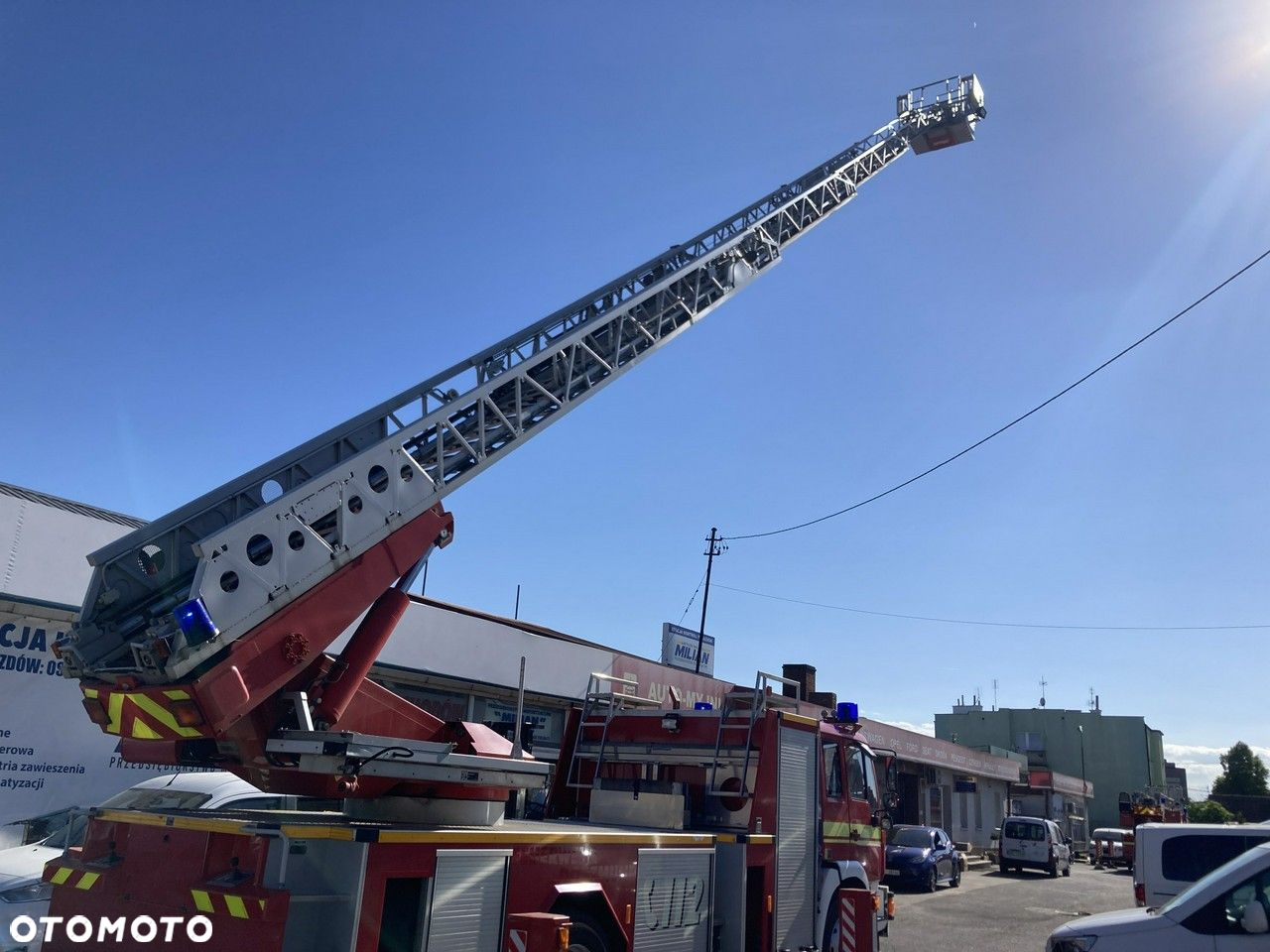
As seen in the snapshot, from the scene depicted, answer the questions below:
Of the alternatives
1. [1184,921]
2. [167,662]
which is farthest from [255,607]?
[1184,921]

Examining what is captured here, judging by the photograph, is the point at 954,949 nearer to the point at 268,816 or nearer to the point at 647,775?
the point at 647,775

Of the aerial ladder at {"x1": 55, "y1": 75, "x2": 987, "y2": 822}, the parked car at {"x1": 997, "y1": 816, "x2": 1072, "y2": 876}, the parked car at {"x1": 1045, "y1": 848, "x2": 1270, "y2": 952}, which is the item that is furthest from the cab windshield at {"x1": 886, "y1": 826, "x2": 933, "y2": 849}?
the aerial ladder at {"x1": 55, "y1": 75, "x2": 987, "y2": 822}

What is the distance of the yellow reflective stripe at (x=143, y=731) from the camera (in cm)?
596

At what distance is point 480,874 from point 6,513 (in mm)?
10221

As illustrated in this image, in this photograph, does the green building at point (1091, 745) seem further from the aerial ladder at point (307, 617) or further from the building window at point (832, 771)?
the aerial ladder at point (307, 617)

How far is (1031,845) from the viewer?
1187 inches

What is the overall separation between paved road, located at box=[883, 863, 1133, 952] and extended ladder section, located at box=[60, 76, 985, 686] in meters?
10.4

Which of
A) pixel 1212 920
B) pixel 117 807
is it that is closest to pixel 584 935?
pixel 117 807

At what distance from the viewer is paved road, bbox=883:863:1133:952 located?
48.3 feet

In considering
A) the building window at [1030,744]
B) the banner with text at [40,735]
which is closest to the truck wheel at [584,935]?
the banner with text at [40,735]

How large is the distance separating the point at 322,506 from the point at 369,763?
5.71 ft

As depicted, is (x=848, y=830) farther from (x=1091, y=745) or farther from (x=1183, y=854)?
(x=1091, y=745)

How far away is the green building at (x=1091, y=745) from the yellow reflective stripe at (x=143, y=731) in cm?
8099

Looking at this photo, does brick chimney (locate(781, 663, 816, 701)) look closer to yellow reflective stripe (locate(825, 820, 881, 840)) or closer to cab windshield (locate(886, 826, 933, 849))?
cab windshield (locate(886, 826, 933, 849))
